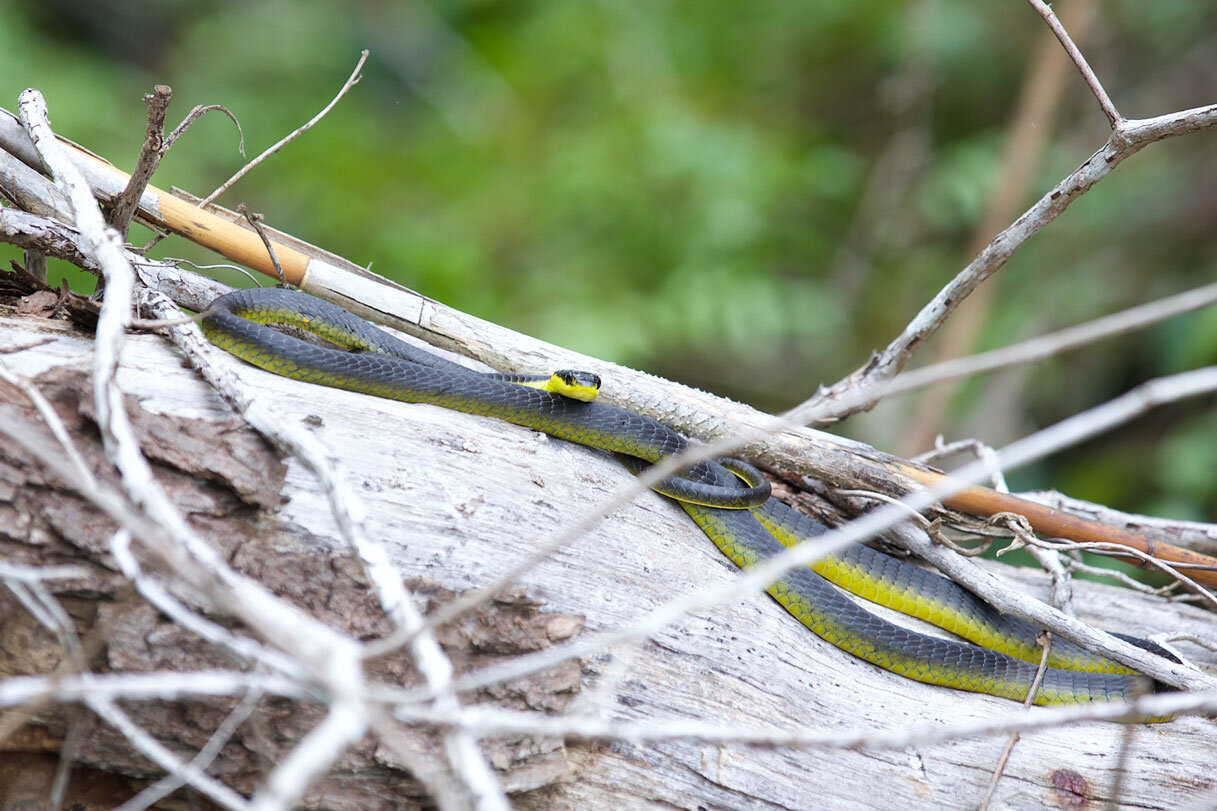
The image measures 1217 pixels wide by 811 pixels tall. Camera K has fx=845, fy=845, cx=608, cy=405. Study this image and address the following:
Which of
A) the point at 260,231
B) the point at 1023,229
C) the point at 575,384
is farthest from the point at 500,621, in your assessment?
the point at 1023,229

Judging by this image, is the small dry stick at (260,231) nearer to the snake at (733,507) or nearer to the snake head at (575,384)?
the snake at (733,507)

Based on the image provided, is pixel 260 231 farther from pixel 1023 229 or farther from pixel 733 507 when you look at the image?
pixel 1023 229

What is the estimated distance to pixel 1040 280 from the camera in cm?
851

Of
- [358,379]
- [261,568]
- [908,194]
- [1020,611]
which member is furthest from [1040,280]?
[261,568]

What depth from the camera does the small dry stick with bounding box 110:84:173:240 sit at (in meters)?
3.01

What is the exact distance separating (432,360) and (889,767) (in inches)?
100

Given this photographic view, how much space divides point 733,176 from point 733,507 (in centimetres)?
491

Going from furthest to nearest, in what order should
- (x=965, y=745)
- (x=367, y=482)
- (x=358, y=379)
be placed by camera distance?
(x=358, y=379)
(x=965, y=745)
(x=367, y=482)

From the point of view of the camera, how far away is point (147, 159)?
10.4 feet

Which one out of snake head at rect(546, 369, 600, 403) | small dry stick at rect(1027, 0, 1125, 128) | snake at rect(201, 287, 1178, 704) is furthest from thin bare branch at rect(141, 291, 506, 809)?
small dry stick at rect(1027, 0, 1125, 128)

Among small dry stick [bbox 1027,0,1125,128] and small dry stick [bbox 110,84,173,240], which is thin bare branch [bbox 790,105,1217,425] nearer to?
small dry stick [bbox 1027,0,1125,128]

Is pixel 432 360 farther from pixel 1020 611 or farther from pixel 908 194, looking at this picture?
pixel 908 194

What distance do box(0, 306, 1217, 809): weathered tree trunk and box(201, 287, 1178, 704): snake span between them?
9 cm

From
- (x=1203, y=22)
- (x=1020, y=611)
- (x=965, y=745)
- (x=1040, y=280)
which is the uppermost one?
(x=1203, y=22)
